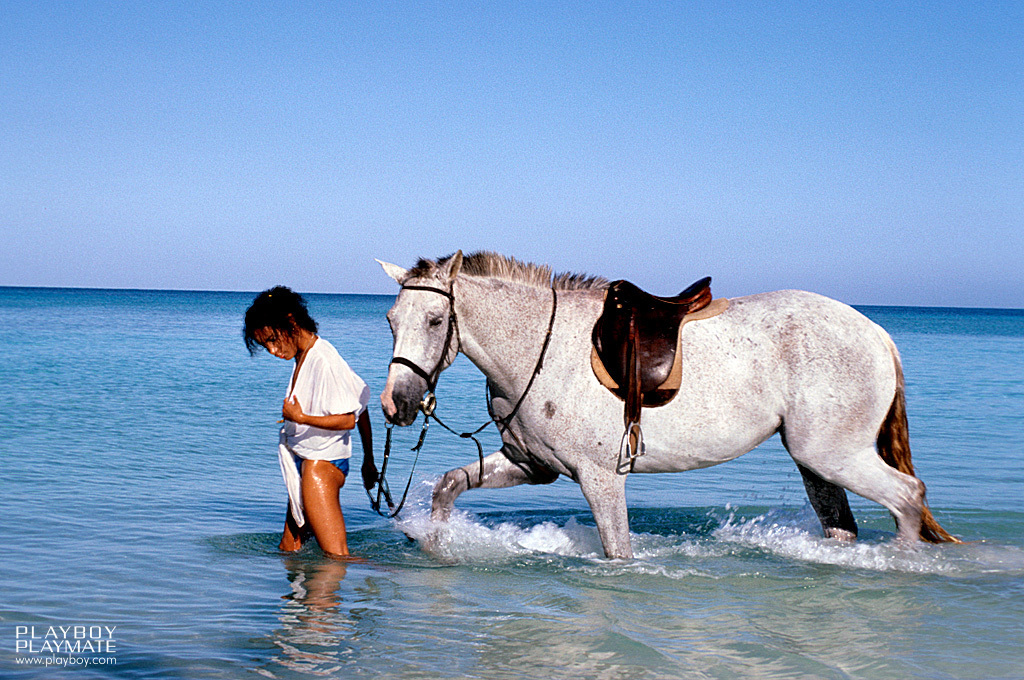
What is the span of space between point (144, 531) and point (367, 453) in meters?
2.03

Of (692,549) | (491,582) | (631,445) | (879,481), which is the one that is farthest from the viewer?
(692,549)

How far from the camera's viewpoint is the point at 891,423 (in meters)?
5.18

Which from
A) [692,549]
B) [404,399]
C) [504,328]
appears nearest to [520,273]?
[504,328]

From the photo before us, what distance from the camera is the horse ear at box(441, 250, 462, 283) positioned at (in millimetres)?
4551

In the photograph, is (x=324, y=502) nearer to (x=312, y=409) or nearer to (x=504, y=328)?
(x=312, y=409)

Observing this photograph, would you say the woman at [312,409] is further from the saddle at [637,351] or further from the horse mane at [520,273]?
the saddle at [637,351]

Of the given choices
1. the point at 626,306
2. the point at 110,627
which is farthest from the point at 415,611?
the point at 626,306

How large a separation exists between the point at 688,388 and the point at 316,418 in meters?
2.16

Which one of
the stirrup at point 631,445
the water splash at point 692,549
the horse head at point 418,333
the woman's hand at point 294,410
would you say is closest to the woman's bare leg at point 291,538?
the water splash at point 692,549

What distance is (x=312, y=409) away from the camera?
501cm

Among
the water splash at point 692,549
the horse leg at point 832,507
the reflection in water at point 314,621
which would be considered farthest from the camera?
the horse leg at point 832,507

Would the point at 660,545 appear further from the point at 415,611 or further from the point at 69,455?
the point at 69,455

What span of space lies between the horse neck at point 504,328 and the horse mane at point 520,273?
0.08 m

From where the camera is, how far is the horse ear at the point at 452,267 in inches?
179
